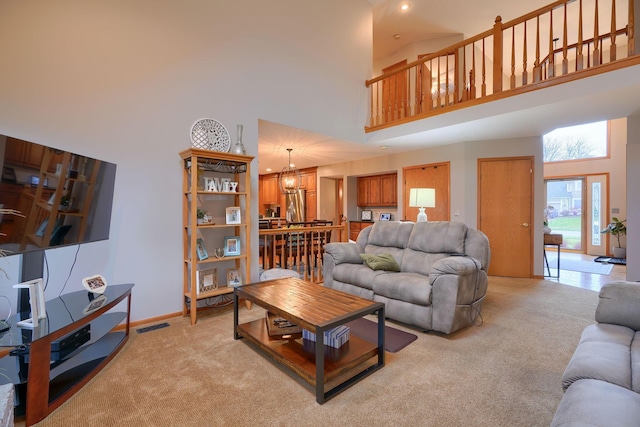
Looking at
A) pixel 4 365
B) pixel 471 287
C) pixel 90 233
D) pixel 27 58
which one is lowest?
pixel 4 365

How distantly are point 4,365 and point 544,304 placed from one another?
201 inches

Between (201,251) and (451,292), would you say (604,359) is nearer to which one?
(451,292)

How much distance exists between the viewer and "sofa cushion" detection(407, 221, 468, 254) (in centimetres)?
320

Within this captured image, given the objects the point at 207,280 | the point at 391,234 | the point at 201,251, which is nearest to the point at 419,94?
the point at 391,234

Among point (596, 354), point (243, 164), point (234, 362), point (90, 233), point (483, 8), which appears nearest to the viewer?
point (596, 354)

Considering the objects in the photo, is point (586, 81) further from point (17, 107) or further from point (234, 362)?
point (17, 107)

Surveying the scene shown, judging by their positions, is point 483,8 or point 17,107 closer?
point 17,107

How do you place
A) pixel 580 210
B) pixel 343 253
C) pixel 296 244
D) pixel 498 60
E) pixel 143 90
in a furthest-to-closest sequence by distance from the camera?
pixel 580 210 < pixel 296 244 < pixel 498 60 < pixel 343 253 < pixel 143 90

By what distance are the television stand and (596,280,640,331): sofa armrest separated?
331 cm

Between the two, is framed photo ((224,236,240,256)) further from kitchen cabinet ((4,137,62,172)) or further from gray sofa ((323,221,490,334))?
kitchen cabinet ((4,137,62,172))

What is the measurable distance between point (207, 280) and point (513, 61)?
15.5 feet

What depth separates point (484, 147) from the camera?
5.18m

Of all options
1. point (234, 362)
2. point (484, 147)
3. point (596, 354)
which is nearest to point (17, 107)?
point (234, 362)

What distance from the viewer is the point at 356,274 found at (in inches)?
133
